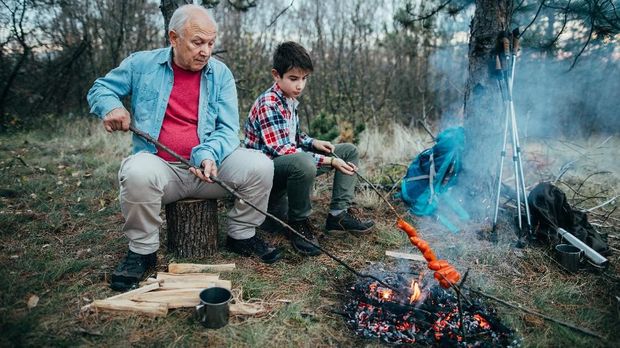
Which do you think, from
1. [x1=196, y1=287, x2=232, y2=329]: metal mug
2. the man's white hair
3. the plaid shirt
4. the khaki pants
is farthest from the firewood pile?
the man's white hair

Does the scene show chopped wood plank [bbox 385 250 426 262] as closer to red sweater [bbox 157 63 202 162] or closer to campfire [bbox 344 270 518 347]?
campfire [bbox 344 270 518 347]

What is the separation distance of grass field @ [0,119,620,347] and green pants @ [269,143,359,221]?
1.07ft

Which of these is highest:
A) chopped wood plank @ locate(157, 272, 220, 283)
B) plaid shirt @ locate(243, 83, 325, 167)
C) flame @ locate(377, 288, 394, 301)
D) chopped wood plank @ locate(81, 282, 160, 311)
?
plaid shirt @ locate(243, 83, 325, 167)

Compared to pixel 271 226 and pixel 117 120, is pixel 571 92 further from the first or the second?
pixel 117 120

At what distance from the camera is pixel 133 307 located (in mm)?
2441

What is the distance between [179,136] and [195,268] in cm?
103

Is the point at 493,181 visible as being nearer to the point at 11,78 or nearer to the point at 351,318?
the point at 351,318

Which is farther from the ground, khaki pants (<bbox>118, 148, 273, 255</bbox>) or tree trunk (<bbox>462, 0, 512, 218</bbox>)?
tree trunk (<bbox>462, 0, 512, 218</bbox>)

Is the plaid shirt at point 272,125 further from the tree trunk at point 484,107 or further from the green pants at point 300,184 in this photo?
the tree trunk at point 484,107

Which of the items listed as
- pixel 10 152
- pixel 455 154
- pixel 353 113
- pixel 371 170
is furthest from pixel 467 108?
pixel 10 152

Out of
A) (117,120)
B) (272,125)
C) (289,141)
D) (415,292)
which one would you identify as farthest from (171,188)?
(415,292)

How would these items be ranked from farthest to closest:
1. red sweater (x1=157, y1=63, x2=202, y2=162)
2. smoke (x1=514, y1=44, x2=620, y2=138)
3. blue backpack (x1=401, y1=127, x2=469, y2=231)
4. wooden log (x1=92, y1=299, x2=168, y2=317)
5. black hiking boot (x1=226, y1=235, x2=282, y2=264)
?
1. smoke (x1=514, y1=44, x2=620, y2=138)
2. blue backpack (x1=401, y1=127, x2=469, y2=231)
3. black hiking boot (x1=226, y1=235, x2=282, y2=264)
4. red sweater (x1=157, y1=63, x2=202, y2=162)
5. wooden log (x1=92, y1=299, x2=168, y2=317)

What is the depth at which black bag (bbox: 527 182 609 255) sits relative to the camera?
3.55 metres

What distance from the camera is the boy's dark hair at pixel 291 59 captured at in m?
3.41
